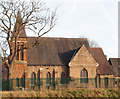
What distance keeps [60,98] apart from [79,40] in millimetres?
26474

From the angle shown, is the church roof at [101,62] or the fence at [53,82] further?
the church roof at [101,62]

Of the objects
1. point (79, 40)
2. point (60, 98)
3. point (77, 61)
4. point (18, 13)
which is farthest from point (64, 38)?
point (60, 98)

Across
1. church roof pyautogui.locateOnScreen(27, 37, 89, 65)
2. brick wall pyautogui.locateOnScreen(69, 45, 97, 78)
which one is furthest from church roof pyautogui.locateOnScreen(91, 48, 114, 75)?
church roof pyautogui.locateOnScreen(27, 37, 89, 65)

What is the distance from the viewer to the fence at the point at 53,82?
100 feet

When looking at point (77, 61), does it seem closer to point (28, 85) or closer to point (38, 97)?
point (28, 85)

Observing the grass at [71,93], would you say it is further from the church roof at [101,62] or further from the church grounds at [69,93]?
the church roof at [101,62]

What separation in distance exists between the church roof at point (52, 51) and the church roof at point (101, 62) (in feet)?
10.4

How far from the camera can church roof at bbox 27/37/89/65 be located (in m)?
44.8

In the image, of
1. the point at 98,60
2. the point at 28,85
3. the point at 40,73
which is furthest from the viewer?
the point at 98,60

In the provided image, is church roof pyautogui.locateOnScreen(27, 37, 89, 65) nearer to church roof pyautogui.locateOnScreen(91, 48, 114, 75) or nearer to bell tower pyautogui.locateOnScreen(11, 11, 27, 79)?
bell tower pyautogui.locateOnScreen(11, 11, 27, 79)

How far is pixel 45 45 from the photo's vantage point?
47750 mm

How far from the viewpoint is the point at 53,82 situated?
36.2m

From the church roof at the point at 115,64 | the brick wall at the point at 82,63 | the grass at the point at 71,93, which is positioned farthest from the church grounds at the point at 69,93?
the church roof at the point at 115,64

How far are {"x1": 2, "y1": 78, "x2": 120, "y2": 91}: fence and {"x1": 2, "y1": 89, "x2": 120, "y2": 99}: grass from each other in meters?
3.48
